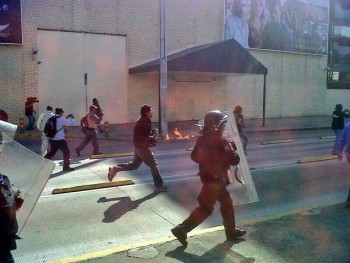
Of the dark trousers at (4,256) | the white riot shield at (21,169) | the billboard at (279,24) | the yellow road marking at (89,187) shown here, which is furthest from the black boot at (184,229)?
the billboard at (279,24)

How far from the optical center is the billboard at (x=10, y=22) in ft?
60.2

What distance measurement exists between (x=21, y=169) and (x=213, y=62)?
17358 millimetres

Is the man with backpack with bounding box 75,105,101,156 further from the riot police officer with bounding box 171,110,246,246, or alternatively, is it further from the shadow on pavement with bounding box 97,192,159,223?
the riot police officer with bounding box 171,110,246,246

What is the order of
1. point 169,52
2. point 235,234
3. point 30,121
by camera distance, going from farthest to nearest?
1. point 169,52
2. point 30,121
3. point 235,234

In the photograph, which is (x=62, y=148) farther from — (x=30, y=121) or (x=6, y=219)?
(x=30, y=121)

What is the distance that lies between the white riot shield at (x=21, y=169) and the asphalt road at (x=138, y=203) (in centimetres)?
109

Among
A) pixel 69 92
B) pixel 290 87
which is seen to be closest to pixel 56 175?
pixel 69 92

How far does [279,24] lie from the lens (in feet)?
89.8

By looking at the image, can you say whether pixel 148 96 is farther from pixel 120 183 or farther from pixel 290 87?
pixel 120 183

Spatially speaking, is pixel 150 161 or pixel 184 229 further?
pixel 150 161

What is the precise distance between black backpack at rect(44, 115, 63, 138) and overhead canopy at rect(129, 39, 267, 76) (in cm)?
1040

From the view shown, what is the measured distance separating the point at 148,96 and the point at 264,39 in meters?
9.75

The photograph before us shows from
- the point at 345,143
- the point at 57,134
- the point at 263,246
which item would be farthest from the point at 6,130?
the point at 57,134

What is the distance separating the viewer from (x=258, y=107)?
2770 centimetres
